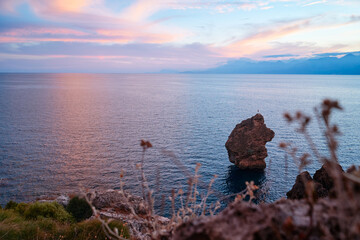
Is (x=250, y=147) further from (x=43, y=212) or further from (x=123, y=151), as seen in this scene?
(x=43, y=212)

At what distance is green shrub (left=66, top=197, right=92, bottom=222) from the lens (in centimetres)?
2736

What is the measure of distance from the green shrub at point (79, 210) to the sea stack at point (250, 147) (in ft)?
102

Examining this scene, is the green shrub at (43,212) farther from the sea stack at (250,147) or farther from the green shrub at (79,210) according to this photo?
the sea stack at (250,147)

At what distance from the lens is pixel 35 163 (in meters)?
49.7

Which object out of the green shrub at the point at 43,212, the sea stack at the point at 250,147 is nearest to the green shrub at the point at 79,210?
the green shrub at the point at 43,212

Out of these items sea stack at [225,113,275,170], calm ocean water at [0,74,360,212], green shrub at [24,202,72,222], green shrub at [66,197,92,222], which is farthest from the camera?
sea stack at [225,113,275,170]

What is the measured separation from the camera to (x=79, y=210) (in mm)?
27578

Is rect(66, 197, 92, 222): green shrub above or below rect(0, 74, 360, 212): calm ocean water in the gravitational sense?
above

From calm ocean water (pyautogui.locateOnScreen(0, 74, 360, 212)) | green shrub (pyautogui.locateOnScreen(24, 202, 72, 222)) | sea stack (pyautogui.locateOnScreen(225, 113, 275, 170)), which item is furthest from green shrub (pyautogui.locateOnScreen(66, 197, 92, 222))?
sea stack (pyautogui.locateOnScreen(225, 113, 275, 170))

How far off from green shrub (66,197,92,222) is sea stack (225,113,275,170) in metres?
31.1

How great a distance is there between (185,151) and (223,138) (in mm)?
14347

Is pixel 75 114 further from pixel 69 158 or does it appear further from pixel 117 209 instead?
pixel 117 209

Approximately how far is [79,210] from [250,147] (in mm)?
34390

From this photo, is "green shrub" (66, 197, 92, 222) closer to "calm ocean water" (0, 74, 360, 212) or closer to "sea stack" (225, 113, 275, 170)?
"calm ocean water" (0, 74, 360, 212)
